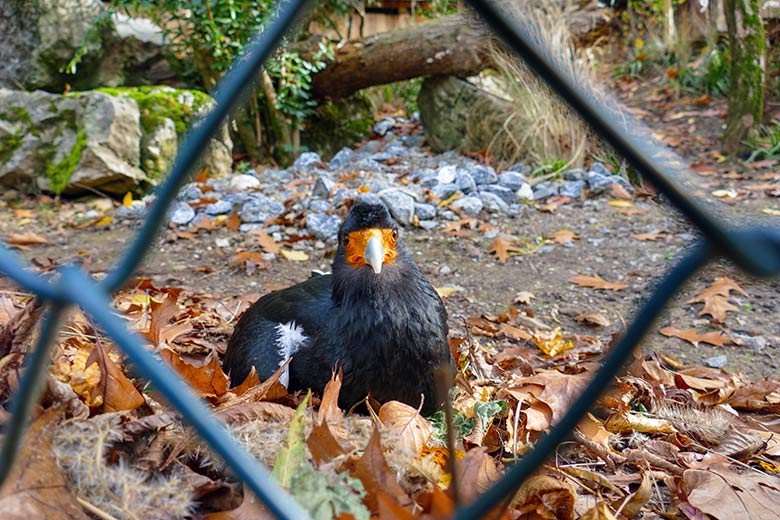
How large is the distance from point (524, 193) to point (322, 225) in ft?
6.23

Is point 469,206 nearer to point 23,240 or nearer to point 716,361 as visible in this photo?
point 716,361

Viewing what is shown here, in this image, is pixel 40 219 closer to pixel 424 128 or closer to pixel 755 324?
pixel 424 128

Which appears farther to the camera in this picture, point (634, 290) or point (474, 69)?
point (474, 69)

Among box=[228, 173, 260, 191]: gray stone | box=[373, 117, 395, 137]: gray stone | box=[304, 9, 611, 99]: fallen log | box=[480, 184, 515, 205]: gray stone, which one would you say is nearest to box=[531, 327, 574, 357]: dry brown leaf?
box=[480, 184, 515, 205]: gray stone

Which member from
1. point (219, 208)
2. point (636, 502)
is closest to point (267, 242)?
point (219, 208)

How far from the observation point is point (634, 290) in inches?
149

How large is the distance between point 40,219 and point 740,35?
644cm

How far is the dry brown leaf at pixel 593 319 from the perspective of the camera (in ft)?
11.0

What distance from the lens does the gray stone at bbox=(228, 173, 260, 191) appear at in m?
5.79

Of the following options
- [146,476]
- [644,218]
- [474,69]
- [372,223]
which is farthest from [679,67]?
[146,476]

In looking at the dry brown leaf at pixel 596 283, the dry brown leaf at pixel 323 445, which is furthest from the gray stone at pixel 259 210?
the dry brown leaf at pixel 323 445

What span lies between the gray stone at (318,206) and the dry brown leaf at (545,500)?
12.9 ft

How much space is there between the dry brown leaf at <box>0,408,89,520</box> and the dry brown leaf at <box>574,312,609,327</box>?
281cm

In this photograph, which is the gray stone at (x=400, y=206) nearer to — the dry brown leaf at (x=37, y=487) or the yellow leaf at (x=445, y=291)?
the yellow leaf at (x=445, y=291)
